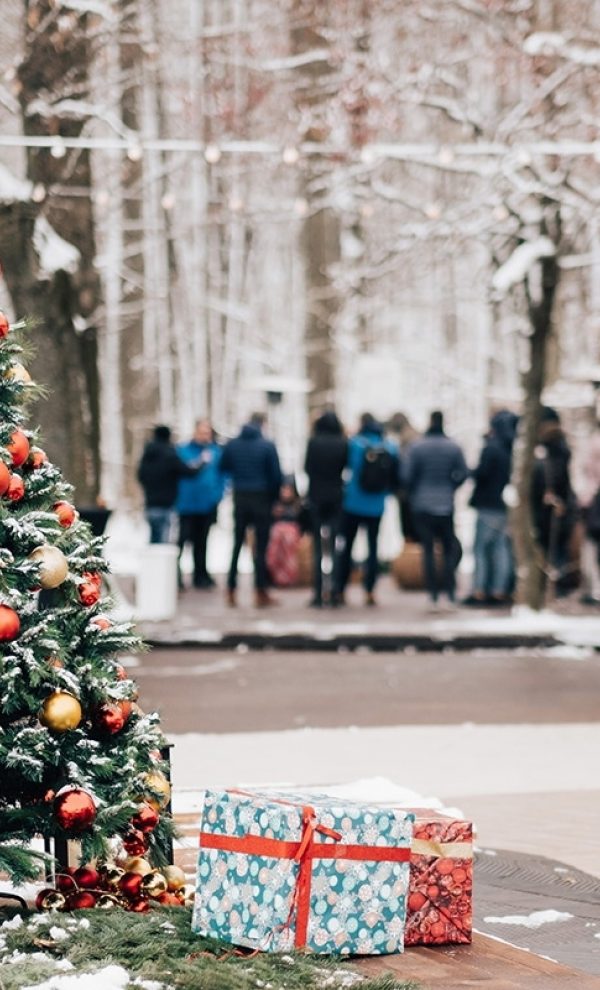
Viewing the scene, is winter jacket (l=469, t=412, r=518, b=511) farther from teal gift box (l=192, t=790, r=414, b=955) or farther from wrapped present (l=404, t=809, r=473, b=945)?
teal gift box (l=192, t=790, r=414, b=955)

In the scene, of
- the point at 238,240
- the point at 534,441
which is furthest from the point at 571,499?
the point at 238,240

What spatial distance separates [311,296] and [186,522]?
804 cm

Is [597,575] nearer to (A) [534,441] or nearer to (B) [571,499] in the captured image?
(B) [571,499]

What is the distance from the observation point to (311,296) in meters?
30.7

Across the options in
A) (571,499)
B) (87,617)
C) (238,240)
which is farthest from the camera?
(238,240)

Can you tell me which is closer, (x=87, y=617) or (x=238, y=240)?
(x=87, y=617)

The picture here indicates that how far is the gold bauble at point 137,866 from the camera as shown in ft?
21.2

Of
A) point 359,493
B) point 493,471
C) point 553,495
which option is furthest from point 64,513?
point 553,495

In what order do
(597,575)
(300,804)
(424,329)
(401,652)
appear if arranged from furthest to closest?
(424,329) < (597,575) < (401,652) < (300,804)

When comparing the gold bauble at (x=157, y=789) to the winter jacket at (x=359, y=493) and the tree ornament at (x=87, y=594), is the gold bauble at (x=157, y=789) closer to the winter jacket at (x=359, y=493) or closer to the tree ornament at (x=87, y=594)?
the tree ornament at (x=87, y=594)

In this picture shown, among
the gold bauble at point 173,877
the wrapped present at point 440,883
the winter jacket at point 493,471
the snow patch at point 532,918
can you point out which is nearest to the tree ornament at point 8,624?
the gold bauble at point 173,877

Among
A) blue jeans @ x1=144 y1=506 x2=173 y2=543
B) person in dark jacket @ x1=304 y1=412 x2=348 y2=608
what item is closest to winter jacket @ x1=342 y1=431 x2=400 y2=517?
person in dark jacket @ x1=304 y1=412 x2=348 y2=608

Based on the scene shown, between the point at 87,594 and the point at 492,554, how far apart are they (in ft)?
50.2

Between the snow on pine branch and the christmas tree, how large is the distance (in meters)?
13.1
